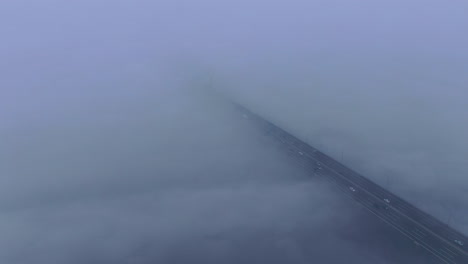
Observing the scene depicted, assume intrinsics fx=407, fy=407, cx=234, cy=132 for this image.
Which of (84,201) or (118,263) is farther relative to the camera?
(84,201)

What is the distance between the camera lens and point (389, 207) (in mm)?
86188

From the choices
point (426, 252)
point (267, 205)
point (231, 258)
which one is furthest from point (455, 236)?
point (231, 258)

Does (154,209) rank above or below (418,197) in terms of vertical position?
below

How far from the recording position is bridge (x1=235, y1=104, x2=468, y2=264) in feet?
247

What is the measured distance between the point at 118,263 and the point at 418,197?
6509 centimetres

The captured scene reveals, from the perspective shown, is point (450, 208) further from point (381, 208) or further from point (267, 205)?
point (267, 205)

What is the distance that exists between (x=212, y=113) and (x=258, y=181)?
47782 millimetres

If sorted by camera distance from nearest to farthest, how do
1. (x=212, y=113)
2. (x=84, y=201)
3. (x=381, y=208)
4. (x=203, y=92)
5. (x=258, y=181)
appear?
(x=381, y=208) < (x=84, y=201) < (x=258, y=181) < (x=212, y=113) < (x=203, y=92)

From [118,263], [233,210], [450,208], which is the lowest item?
[118,263]

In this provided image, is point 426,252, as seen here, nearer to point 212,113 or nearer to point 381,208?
point 381,208

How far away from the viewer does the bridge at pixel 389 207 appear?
247 feet

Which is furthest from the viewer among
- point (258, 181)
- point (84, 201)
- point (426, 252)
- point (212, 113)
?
point (212, 113)

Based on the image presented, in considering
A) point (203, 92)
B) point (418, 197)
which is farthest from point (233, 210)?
point (203, 92)

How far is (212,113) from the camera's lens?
141875 millimetres
